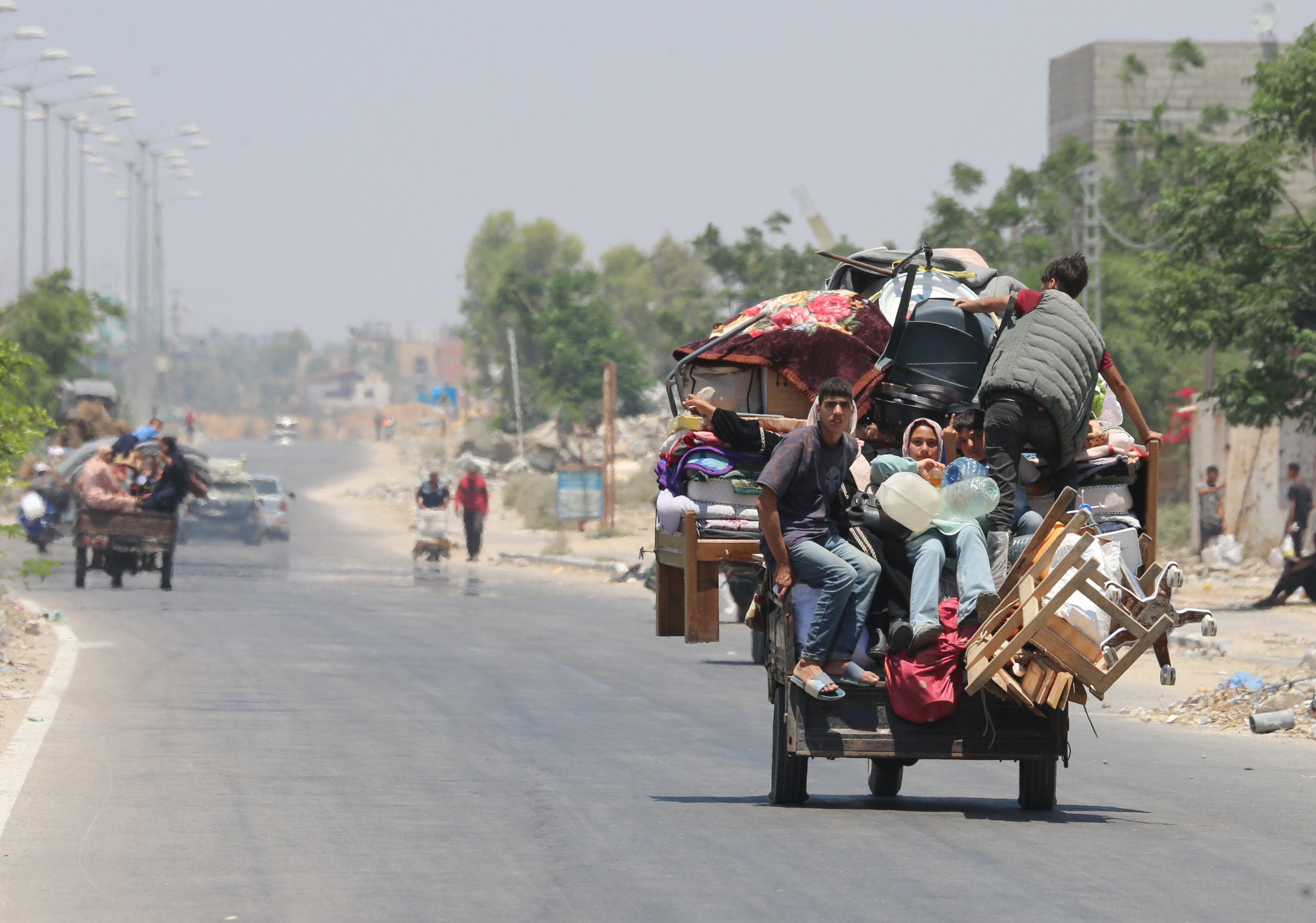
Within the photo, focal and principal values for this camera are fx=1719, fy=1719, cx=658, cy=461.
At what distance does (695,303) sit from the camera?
282 feet

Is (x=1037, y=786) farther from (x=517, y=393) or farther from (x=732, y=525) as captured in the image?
(x=517, y=393)

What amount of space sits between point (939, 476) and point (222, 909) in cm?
423

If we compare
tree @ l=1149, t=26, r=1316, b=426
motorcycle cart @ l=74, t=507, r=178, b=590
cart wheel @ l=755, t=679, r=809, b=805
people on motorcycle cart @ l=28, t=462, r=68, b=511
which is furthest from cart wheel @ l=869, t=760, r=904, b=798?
people on motorcycle cart @ l=28, t=462, r=68, b=511

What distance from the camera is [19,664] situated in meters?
16.7

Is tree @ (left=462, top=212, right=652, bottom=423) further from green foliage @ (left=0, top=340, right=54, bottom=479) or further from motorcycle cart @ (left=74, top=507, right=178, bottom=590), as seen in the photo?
green foliage @ (left=0, top=340, right=54, bottom=479)

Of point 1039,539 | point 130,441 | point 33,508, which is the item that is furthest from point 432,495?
point 1039,539

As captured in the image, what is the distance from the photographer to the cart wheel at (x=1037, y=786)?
29.9 ft

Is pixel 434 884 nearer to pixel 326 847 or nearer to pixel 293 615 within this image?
pixel 326 847

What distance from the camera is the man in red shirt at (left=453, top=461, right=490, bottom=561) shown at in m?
36.3

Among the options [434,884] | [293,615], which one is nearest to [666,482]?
[434,884]

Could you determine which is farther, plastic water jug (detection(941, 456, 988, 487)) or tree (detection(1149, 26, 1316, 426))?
tree (detection(1149, 26, 1316, 426))

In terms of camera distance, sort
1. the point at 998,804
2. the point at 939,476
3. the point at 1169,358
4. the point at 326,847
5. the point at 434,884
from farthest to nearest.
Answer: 1. the point at 1169,358
2. the point at 998,804
3. the point at 939,476
4. the point at 326,847
5. the point at 434,884

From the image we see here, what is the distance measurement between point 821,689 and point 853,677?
0.73 feet

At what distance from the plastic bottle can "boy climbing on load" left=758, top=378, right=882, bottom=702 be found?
1.53 feet
